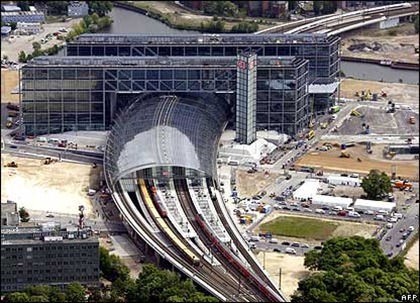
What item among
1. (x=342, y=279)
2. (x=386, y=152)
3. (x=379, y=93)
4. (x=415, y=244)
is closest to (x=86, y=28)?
(x=379, y=93)

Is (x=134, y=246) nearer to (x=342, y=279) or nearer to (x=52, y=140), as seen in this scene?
(x=342, y=279)

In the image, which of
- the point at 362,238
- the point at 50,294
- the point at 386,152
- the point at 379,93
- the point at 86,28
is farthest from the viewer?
the point at 86,28

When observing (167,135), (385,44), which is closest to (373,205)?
(167,135)

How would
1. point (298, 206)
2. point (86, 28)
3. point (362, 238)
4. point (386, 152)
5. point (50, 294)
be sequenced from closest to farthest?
point (50, 294)
point (362, 238)
point (298, 206)
point (386, 152)
point (86, 28)

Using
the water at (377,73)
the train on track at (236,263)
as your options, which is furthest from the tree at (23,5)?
the train on track at (236,263)

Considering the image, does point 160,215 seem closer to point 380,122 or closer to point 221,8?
point 380,122

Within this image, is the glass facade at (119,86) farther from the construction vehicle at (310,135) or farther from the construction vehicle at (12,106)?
the construction vehicle at (12,106)
